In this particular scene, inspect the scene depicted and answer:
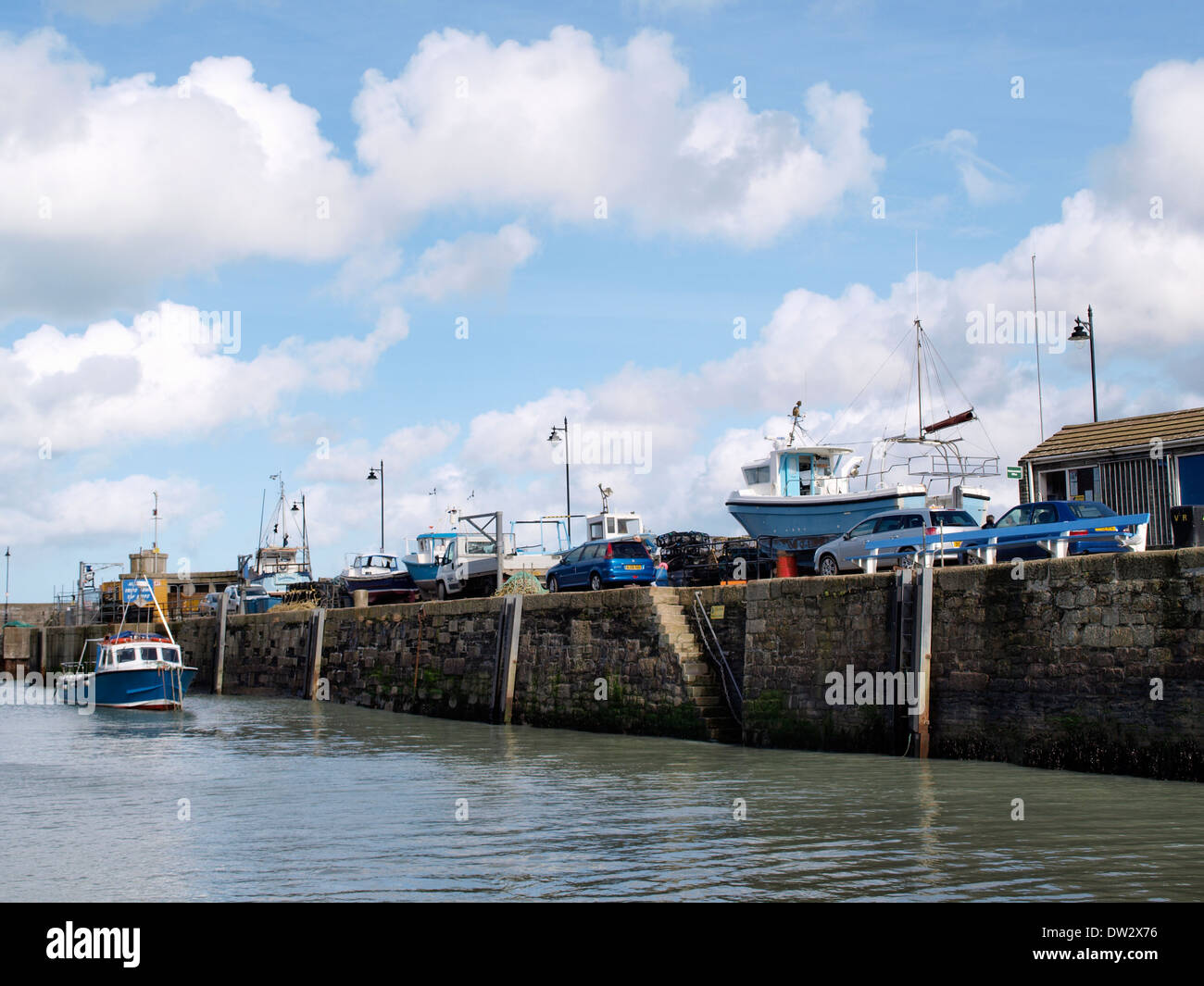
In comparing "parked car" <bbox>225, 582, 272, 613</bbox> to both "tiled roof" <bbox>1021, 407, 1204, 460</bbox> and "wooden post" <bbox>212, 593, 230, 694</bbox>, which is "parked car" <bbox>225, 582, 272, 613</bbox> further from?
"tiled roof" <bbox>1021, 407, 1204, 460</bbox>

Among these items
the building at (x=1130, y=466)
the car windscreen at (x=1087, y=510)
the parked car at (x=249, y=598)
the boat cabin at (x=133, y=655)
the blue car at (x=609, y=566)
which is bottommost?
the boat cabin at (x=133, y=655)

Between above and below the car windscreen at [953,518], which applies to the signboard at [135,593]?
below

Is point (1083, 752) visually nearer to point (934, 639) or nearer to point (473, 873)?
point (934, 639)

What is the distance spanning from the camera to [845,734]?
722 inches

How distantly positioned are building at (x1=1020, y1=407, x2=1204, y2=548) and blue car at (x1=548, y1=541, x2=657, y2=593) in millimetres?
9037

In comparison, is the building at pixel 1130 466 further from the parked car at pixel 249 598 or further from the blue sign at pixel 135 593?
the blue sign at pixel 135 593

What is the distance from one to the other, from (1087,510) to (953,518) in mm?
3311

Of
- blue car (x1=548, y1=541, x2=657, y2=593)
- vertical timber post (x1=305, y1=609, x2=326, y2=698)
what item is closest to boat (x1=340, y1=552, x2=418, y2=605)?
vertical timber post (x1=305, y1=609, x2=326, y2=698)

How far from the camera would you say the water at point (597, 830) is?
10.3 m

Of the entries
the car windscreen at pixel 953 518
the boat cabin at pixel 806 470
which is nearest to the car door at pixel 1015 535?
the car windscreen at pixel 953 518

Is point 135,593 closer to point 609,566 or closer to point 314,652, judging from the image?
point 314,652

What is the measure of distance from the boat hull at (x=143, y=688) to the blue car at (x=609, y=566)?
47.2 ft

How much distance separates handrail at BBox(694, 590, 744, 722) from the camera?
834 inches

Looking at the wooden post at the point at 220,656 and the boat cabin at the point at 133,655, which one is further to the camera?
the wooden post at the point at 220,656
